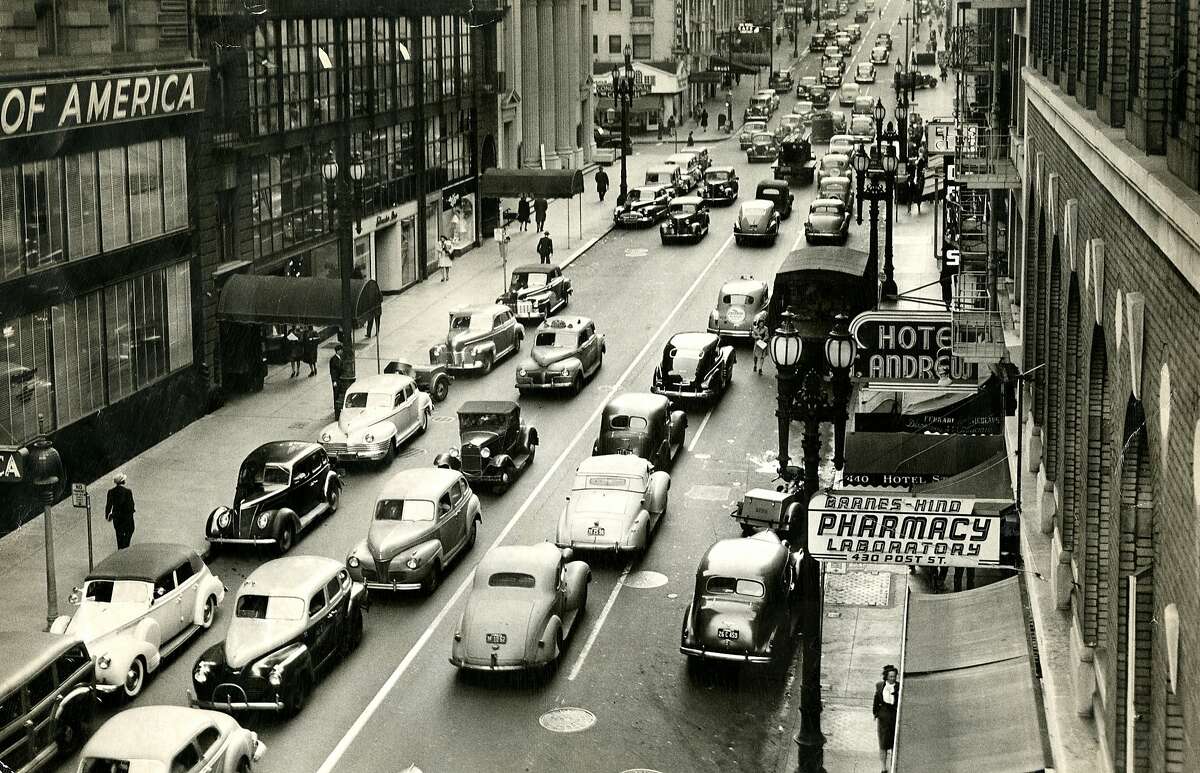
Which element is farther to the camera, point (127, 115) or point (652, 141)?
point (652, 141)

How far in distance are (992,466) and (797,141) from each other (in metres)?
59.5

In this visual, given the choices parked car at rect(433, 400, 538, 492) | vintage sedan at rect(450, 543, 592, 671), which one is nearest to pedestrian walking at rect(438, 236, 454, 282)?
parked car at rect(433, 400, 538, 492)

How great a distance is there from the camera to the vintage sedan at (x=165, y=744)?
61.8 ft

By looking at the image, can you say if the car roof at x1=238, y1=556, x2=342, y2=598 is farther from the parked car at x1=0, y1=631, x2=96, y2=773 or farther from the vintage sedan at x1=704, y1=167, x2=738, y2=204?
the vintage sedan at x1=704, y1=167, x2=738, y2=204

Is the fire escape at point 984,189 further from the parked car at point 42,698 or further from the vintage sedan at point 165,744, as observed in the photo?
the parked car at point 42,698

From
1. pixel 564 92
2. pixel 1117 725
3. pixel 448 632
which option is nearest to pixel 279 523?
pixel 448 632

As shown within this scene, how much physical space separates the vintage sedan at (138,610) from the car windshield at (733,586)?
27.1ft

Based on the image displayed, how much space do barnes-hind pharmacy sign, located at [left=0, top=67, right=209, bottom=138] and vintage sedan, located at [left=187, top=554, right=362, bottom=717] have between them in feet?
37.2

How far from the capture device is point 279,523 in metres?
29.7

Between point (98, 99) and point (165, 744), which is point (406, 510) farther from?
point (98, 99)

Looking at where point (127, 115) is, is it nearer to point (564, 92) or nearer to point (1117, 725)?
point (1117, 725)

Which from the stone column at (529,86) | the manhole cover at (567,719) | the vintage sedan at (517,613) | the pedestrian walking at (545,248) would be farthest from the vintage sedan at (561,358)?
the stone column at (529,86)

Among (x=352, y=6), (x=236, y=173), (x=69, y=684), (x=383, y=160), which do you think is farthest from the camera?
(x=383, y=160)

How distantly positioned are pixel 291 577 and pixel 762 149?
71.9 metres
